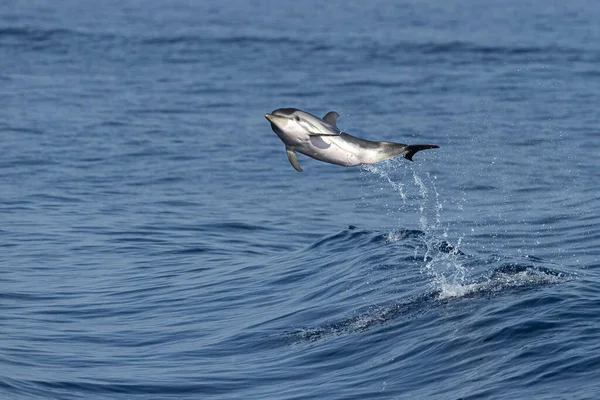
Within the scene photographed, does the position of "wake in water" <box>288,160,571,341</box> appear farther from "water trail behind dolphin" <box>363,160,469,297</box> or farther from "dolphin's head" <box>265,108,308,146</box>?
"dolphin's head" <box>265,108,308,146</box>

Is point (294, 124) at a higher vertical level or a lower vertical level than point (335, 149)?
higher

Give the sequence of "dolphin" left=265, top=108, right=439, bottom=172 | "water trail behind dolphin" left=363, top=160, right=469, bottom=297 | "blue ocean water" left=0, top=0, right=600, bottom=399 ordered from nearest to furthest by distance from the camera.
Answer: "dolphin" left=265, top=108, right=439, bottom=172
"blue ocean water" left=0, top=0, right=600, bottom=399
"water trail behind dolphin" left=363, top=160, right=469, bottom=297

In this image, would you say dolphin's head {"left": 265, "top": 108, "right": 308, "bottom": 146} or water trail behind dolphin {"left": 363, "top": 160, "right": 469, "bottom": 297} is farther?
water trail behind dolphin {"left": 363, "top": 160, "right": 469, "bottom": 297}

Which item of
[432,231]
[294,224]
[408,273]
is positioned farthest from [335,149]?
[294,224]

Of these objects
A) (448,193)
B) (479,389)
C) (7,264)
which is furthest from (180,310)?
(448,193)

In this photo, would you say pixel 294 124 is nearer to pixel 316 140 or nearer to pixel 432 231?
pixel 316 140

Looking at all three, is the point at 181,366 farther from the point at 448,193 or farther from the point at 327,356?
the point at 448,193

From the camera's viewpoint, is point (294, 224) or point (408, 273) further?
point (294, 224)

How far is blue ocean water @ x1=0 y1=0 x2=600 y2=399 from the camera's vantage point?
1533cm

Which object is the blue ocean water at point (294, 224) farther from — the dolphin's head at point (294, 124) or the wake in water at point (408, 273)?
the dolphin's head at point (294, 124)

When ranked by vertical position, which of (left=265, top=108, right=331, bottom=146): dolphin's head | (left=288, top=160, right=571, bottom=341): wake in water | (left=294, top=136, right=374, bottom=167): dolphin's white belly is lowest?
(left=288, top=160, right=571, bottom=341): wake in water

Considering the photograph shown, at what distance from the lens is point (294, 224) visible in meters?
26.1

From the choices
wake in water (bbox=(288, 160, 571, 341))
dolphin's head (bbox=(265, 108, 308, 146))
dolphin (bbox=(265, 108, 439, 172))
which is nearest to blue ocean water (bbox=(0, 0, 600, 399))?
wake in water (bbox=(288, 160, 571, 341))

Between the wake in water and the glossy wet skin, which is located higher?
the glossy wet skin
